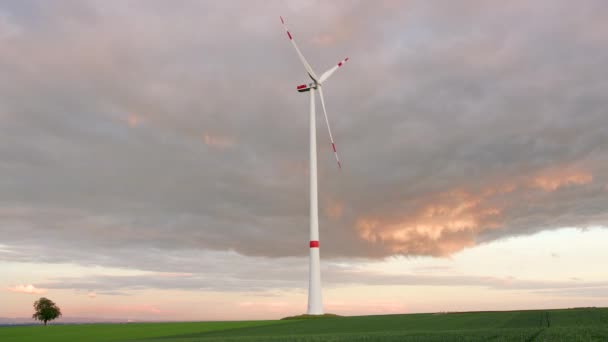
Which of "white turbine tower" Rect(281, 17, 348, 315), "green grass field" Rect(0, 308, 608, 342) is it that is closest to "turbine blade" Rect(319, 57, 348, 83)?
"white turbine tower" Rect(281, 17, 348, 315)

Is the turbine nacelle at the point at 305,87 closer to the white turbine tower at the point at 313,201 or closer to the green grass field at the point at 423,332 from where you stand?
the white turbine tower at the point at 313,201

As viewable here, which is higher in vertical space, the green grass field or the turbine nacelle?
the turbine nacelle

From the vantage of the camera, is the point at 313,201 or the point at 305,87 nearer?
the point at 313,201

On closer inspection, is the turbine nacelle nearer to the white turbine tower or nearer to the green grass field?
the white turbine tower

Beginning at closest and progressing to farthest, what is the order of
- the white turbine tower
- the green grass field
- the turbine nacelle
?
the green grass field
the white turbine tower
the turbine nacelle

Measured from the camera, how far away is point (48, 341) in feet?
171

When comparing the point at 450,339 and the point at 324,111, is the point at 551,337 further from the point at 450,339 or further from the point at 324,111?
the point at 324,111

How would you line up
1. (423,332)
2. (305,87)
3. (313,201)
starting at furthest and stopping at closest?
1. (305,87)
2. (313,201)
3. (423,332)

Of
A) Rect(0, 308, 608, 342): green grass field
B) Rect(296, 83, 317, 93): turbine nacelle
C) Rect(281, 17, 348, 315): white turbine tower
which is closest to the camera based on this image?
Rect(0, 308, 608, 342): green grass field

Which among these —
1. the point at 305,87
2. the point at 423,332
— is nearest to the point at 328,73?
the point at 305,87

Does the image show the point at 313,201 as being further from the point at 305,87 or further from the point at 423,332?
the point at 423,332

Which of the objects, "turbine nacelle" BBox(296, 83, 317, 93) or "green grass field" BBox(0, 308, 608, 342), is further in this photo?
"turbine nacelle" BBox(296, 83, 317, 93)

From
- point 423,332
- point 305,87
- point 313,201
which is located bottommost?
point 423,332

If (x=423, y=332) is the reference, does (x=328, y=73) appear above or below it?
above
